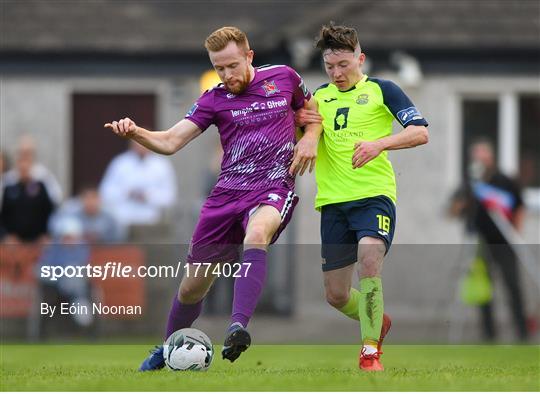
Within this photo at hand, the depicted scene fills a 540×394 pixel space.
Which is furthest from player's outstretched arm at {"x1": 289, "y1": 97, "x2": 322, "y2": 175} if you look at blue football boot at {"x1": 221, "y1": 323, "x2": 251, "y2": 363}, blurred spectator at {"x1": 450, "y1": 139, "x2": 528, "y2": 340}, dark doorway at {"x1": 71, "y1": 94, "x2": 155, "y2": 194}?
dark doorway at {"x1": 71, "y1": 94, "x2": 155, "y2": 194}

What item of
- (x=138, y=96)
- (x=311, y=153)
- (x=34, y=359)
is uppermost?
(x=138, y=96)

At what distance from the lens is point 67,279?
16.8 metres

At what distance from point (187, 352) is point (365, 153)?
173 cm

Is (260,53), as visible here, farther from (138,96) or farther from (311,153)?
(311,153)

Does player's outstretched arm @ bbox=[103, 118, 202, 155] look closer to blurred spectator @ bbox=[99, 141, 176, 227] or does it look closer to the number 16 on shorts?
the number 16 on shorts

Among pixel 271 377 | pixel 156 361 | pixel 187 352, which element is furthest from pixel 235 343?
pixel 156 361

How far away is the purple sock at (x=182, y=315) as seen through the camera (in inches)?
443

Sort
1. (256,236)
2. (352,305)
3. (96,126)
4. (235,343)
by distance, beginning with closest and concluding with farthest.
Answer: (235,343), (256,236), (352,305), (96,126)

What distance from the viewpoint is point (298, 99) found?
11.3 metres

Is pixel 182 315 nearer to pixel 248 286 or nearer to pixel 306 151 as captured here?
pixel 248 286

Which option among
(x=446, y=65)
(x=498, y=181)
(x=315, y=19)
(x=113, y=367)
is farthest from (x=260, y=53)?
(x=113, y=367)

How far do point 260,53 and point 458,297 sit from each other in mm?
5292

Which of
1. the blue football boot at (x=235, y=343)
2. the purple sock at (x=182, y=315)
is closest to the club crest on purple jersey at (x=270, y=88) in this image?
the purple sock at (x=182, y=315)

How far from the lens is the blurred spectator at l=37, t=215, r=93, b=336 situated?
16016 millimetres
